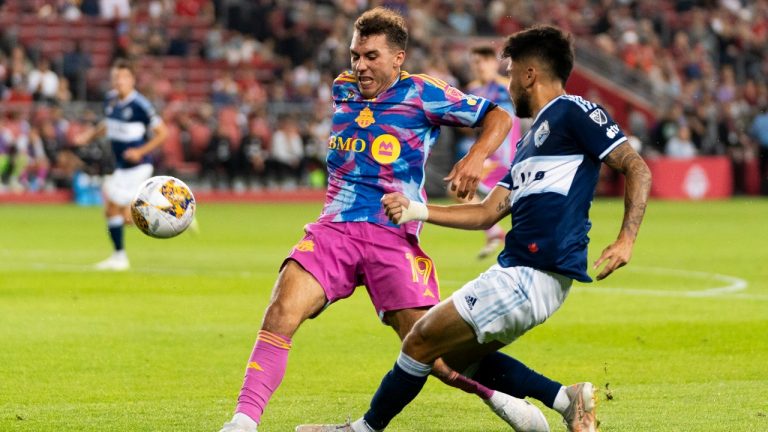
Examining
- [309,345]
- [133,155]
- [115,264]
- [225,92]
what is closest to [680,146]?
[225,92]

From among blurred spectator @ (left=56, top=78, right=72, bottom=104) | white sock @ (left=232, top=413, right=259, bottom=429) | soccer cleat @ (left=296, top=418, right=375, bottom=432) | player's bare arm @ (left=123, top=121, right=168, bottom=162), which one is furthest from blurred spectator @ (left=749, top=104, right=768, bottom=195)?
white sock @ (left=232, top=413, right=259, bottom=429)

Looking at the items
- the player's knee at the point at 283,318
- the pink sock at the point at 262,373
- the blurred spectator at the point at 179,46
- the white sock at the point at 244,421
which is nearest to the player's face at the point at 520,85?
the player's knee at the point at 283,318

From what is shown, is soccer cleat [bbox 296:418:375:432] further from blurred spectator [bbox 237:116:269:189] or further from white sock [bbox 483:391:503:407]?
blurred spectator [bbox 237:116:269:189]

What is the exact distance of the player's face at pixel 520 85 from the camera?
21.9 feet

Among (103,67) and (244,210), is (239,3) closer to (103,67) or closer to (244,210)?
(103,67)

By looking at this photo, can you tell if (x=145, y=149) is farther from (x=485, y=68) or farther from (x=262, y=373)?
(x=262, y=373)

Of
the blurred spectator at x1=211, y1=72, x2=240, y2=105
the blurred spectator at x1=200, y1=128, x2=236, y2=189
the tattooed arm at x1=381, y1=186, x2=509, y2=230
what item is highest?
the tattooed arm at x1=381, y1=186, x2=509, y2=230

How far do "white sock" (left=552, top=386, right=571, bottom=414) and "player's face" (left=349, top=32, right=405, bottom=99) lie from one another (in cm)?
186

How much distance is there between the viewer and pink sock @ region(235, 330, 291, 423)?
6668mm

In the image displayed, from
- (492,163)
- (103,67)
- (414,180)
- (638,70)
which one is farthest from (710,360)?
(638,70)

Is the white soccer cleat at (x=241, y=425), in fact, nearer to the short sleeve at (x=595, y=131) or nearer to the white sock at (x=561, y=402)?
the white sock at (x=561, y=402)

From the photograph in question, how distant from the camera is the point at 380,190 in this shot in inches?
293

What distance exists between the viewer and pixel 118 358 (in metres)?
9.79

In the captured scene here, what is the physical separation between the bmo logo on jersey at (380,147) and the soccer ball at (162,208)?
129 cm
